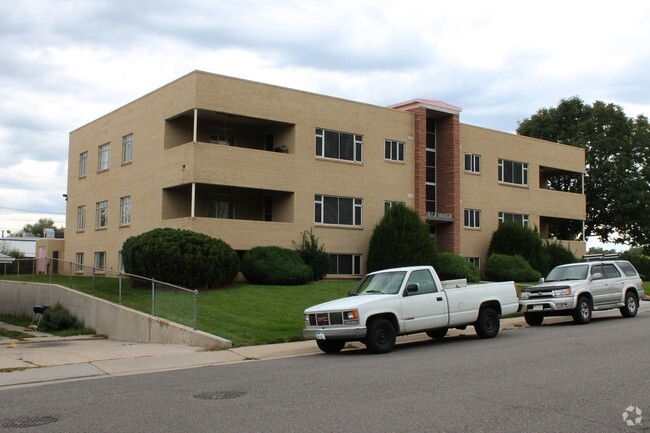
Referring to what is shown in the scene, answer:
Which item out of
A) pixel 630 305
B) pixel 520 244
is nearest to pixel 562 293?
pixel 630 305

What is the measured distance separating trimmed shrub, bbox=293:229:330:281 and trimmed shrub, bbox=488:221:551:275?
38.3ft

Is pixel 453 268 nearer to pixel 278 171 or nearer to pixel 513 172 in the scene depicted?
pixel 278 171

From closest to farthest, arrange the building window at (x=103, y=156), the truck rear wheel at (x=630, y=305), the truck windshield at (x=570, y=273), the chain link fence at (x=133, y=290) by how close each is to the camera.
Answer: the chain link fence at (x=133, y=290) → the truck windshield at (x=570, y=273) → the truck rear wheel at (x=630, y=305) → the building window at (x=103, y=156)

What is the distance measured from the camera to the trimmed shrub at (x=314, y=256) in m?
30.0

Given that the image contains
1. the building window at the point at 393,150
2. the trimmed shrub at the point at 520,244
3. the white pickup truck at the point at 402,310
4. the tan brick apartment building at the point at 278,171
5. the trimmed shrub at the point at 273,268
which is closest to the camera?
the white pickup truck at the point at 402,310

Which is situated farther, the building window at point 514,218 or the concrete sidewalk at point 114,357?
the building window at point 514,218

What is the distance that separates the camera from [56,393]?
402 inches

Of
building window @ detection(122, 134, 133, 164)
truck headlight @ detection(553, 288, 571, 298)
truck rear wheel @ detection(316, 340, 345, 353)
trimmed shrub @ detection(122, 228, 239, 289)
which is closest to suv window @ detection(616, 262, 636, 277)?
truck headlight @ detection(553, 288, 571, 298)

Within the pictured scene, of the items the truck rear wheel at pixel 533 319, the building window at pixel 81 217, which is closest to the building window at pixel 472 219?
the truck rear wheel at pixel 533 319

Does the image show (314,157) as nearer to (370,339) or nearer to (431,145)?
(431,145)

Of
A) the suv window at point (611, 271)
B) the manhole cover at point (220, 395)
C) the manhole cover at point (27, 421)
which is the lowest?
the manhole cover at point (27, 421)

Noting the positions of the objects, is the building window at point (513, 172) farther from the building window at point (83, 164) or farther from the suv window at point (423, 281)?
the suv window at point (423, 281)

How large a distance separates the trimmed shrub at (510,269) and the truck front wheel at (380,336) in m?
22.2

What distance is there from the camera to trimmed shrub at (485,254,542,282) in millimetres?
34997
